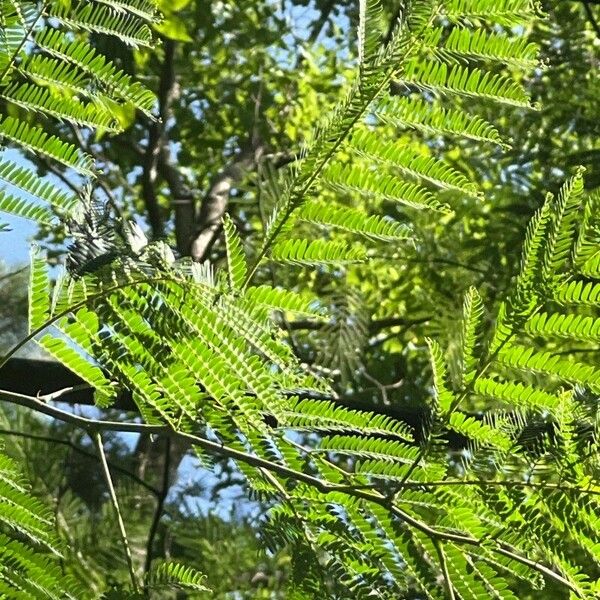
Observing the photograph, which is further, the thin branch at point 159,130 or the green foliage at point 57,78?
the thin branch at point 159,130

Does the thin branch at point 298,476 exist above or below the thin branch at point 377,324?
above

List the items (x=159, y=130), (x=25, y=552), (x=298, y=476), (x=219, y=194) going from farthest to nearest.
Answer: (x=219, y=194), (x=159, y=130), (x=25, y=552), (x=298, y=476)

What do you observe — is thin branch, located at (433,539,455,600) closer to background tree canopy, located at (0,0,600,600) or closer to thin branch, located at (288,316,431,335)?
background tree canopy, located at (0,0,600,600)

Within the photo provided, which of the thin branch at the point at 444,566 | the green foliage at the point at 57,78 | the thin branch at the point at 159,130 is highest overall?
the green foliage at the point at 57,78

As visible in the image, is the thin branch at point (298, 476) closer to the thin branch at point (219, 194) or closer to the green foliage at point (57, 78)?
the green foliage at point (57, 78)

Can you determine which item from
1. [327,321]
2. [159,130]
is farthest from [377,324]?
[327,321]

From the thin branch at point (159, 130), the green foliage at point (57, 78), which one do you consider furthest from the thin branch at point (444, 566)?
the thin branch at point (159, 130)

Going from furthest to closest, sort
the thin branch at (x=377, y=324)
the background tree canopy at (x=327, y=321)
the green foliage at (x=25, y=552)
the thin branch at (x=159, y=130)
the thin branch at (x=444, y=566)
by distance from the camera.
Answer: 1. the thin branch at (x=159, y=130)
2. the thin branch at (x=377, y=324)
3. the green foliage at (x=25, y=552)
4. the thin branch at (x=444, y=566)
5. the background tree canopy at (x=327, y=321)

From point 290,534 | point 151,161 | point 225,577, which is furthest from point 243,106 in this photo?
point 290,534

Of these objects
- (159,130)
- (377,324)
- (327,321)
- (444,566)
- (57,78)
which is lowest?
(377,324)

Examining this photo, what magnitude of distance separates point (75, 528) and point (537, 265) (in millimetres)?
3299

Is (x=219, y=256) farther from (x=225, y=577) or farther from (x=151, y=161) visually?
(x=225, y=577)

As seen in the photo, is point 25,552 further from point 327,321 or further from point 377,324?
point 377,324

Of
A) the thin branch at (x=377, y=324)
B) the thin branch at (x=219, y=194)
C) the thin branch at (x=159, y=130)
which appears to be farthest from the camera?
the thin branch at (x=219, y=194)
